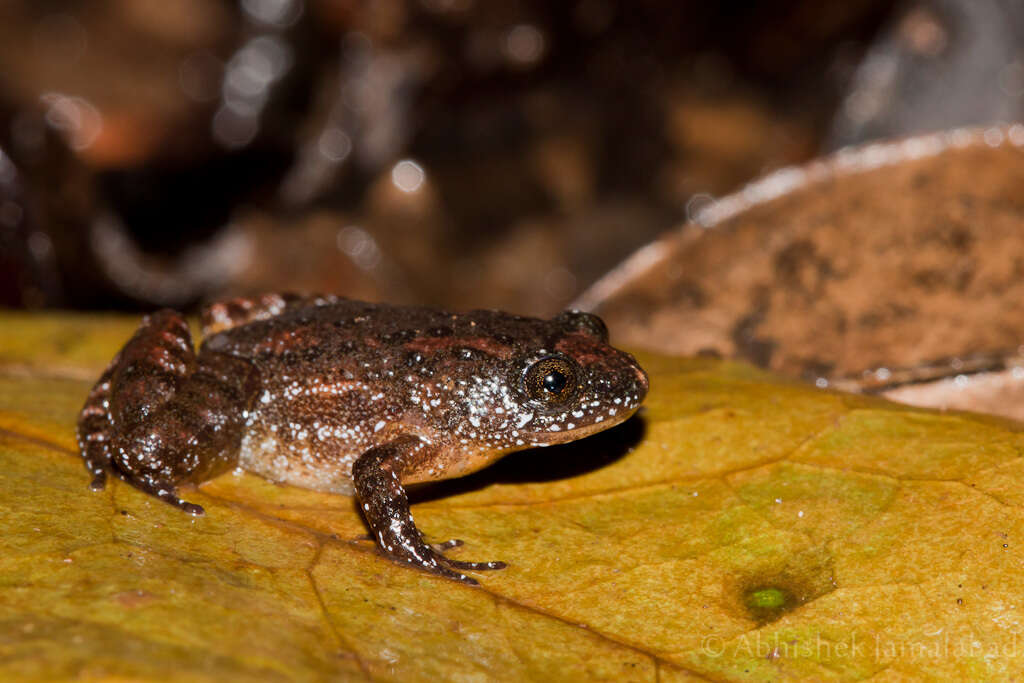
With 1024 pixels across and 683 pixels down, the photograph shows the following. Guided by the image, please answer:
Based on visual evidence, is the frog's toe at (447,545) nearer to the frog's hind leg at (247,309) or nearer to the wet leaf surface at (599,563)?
the wet leaf surface at (599,563)

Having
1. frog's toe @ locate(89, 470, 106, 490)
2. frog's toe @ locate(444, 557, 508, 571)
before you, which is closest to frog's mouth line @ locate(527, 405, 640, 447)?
frog's toe @ locate(444, 557, 508, 571)

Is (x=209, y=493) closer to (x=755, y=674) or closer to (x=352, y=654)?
(x=352, y=654)

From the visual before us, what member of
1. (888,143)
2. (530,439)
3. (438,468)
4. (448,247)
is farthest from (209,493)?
(448,247)

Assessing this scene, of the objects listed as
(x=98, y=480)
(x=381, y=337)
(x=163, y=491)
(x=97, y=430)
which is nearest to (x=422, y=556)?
(x=163, y=491)

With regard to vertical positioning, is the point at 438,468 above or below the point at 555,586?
above

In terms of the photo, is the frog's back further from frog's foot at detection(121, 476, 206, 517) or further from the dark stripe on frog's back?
frog's foot at detection(121, 476, 206, 517)

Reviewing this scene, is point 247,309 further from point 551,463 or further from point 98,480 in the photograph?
point 551,463
